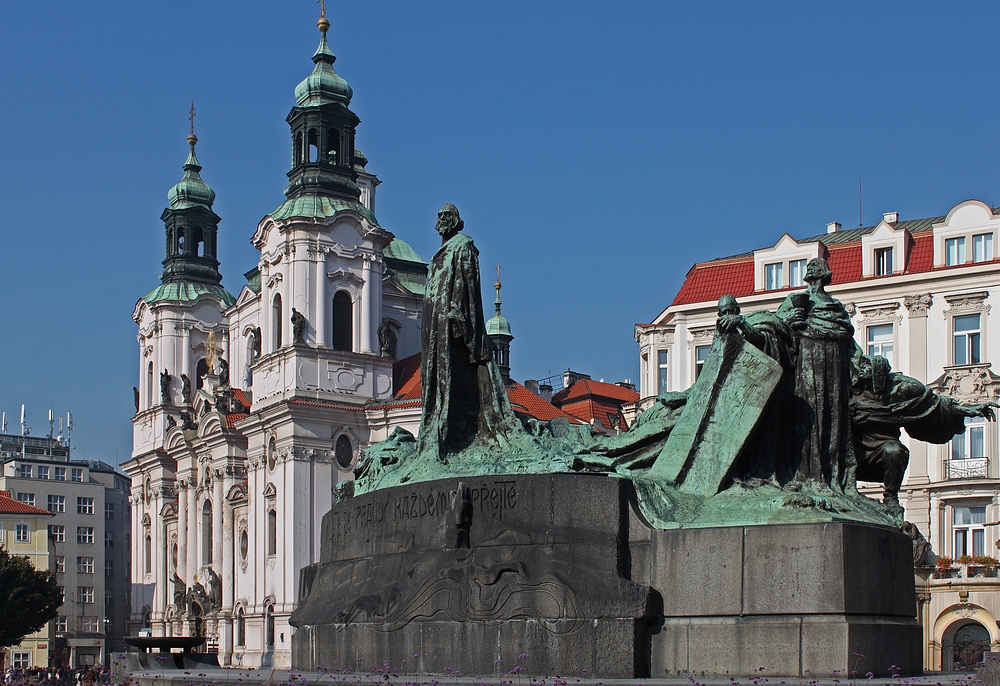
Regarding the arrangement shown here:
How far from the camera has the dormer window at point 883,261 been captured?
133ft

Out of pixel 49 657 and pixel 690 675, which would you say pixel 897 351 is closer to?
pixel 690 675

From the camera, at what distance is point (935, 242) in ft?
130

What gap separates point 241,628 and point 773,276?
3074cm

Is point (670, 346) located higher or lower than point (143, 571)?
higher

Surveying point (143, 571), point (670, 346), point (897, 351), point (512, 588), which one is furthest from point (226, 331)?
point (512, 588)

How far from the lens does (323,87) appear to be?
213ft

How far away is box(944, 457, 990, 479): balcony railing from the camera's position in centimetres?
3678

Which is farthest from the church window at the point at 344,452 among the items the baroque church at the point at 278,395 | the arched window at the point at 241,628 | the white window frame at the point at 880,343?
the white window frame at the point at 880,343

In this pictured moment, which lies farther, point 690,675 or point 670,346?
point 670,346

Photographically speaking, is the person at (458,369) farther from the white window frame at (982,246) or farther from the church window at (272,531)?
the church window at (272,531)

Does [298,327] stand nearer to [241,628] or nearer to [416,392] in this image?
[416,392]

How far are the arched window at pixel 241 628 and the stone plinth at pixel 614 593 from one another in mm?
49806

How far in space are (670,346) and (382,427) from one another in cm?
2021

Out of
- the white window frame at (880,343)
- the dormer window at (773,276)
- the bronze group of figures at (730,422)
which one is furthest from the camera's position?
the dormer window at (773,276)
